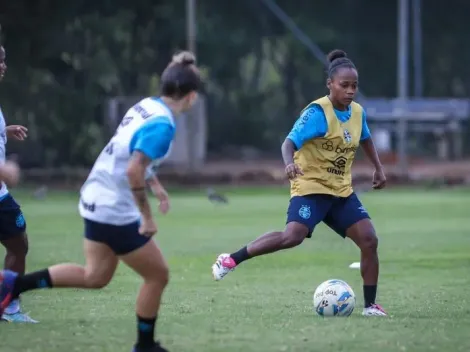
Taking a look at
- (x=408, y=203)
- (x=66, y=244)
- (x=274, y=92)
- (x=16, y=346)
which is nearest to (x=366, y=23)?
(x=274, y=92)

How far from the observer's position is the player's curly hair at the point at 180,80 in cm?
771

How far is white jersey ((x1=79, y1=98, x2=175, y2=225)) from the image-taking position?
7691mm

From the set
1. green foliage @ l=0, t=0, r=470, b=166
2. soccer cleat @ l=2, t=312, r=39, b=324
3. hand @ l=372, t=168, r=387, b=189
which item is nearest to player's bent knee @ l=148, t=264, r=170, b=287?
soccer cleat @ l=2, t=312, r=39, b=324

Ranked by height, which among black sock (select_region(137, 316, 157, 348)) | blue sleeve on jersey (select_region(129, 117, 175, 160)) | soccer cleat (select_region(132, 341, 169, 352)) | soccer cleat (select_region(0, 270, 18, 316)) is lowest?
soccer cleat (select_region(132, 341, 169, 352))

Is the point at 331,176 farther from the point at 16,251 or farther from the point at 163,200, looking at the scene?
the point at 16,251

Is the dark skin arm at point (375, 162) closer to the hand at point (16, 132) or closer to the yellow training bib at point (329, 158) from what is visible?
the yellow training bib at point (329, 158)

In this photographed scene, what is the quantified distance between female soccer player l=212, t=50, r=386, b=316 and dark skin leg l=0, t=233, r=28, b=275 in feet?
6.29

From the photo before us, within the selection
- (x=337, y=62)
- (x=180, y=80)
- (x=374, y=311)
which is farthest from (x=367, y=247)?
(x=180, y=80)

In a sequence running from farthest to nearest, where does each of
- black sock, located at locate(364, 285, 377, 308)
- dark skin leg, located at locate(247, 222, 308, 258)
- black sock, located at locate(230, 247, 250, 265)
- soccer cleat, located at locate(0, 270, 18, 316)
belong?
black sock, located at locate(230, 247, 250, 265) < dark skin leg, located at locate(247, 222, 308, 258) < black sock, located at locate(364, 285, 377, 308) < soccer cleat, located at locate(0, 270, 18, 316)

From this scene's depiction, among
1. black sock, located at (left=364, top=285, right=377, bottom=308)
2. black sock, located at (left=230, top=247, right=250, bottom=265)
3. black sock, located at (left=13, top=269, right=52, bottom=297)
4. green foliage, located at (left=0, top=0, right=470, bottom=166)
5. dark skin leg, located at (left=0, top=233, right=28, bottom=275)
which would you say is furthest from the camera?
green foliage, located at (left=0, top=0, right=470, bottom=166)

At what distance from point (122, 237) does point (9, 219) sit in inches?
90.7

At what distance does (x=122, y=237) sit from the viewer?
7.73 meters

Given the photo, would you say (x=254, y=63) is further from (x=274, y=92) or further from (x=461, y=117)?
(x=461, y=117)

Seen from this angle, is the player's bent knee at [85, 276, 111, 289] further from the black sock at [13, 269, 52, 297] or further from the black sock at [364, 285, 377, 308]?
the black sock at [364, 285, 377, 308]
